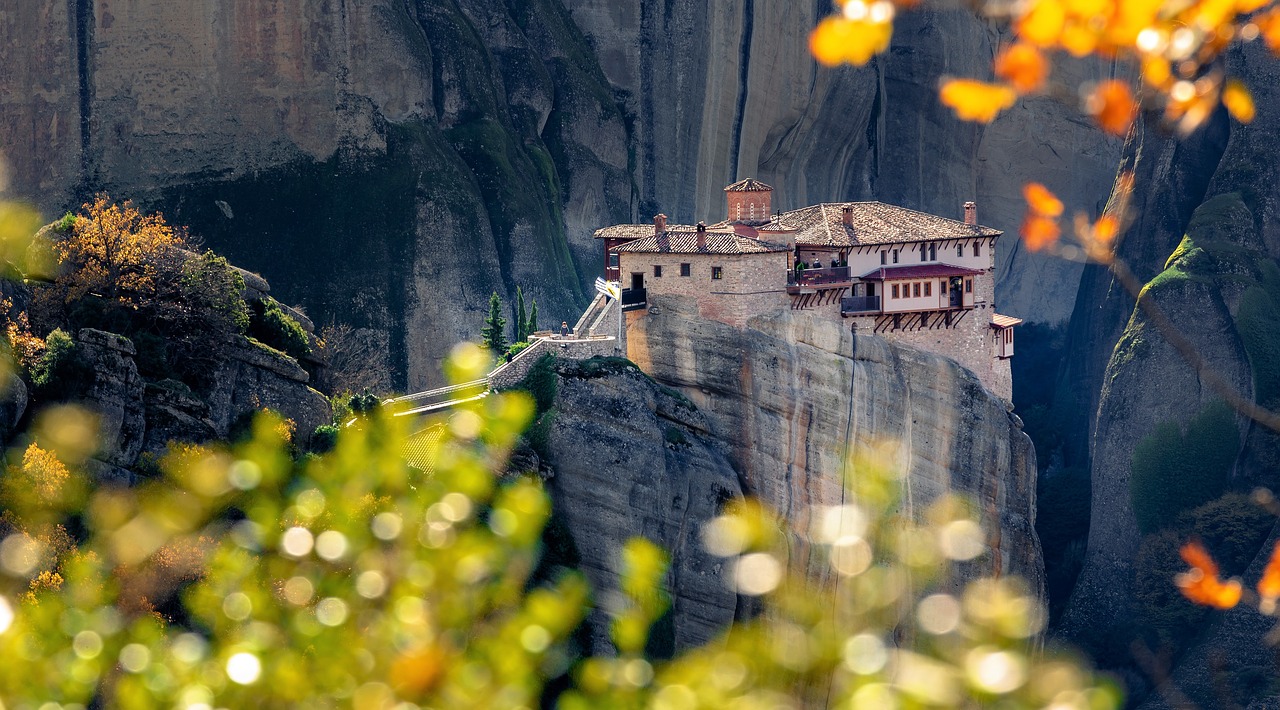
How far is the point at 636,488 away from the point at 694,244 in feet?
23.1

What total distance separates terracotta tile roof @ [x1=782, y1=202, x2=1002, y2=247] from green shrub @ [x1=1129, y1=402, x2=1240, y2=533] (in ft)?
60.0

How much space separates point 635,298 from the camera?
166 feet

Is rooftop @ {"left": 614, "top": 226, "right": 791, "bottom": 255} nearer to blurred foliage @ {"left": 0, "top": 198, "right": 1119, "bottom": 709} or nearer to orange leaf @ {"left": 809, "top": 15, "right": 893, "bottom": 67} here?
blurred foliage @ {"left": 0, "top": 198, "right": 1119, "bottom": 709}

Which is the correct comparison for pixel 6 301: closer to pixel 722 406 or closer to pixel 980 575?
pixel 722 406

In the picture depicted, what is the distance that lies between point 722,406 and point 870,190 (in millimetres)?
38763

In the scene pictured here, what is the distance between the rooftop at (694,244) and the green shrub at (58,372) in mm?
14763

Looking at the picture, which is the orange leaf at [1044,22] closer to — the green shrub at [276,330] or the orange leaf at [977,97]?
the orange leaf at [977,97]

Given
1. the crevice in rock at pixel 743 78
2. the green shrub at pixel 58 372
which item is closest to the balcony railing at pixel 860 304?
the green shrub at pixel 58 372

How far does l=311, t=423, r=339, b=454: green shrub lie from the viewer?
43.4 meters

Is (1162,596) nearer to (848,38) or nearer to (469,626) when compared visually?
(469,626)

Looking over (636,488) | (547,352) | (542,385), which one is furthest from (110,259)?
(636,488)

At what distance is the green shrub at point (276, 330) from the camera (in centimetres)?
4781

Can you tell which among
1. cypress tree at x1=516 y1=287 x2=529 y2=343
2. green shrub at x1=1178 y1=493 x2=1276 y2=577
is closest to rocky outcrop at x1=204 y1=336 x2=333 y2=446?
cypress tree at x1=516 y1=287 x2=529 y2=343

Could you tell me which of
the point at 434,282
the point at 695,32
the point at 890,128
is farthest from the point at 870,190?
the point at 434,282
